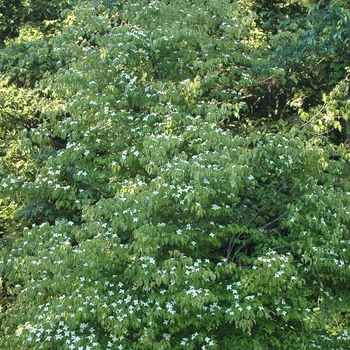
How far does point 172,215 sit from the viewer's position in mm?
5133

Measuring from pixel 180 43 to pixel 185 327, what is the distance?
3.03 metres

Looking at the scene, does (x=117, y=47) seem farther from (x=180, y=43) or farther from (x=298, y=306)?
(x=298, y=306)

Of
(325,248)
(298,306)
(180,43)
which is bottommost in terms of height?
(298,306)

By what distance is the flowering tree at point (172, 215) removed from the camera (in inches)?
186

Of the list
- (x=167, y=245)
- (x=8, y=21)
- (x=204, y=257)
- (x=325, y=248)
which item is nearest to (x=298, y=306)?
(x=325, y=248)

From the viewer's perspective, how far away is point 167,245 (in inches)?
205

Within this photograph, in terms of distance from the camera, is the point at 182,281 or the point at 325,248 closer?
the point at 182,281

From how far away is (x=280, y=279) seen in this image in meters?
4.66

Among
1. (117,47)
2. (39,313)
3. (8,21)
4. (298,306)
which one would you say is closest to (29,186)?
(39,313)

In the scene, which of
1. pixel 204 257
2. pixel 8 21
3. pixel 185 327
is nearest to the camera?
pixel 185 327

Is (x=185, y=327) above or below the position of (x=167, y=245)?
below

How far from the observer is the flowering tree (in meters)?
4.73

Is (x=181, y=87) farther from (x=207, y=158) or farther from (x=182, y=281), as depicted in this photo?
(x=182, y=281)

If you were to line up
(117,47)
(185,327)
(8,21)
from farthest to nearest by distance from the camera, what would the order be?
(8,21) < (117,47) < (185,327)
